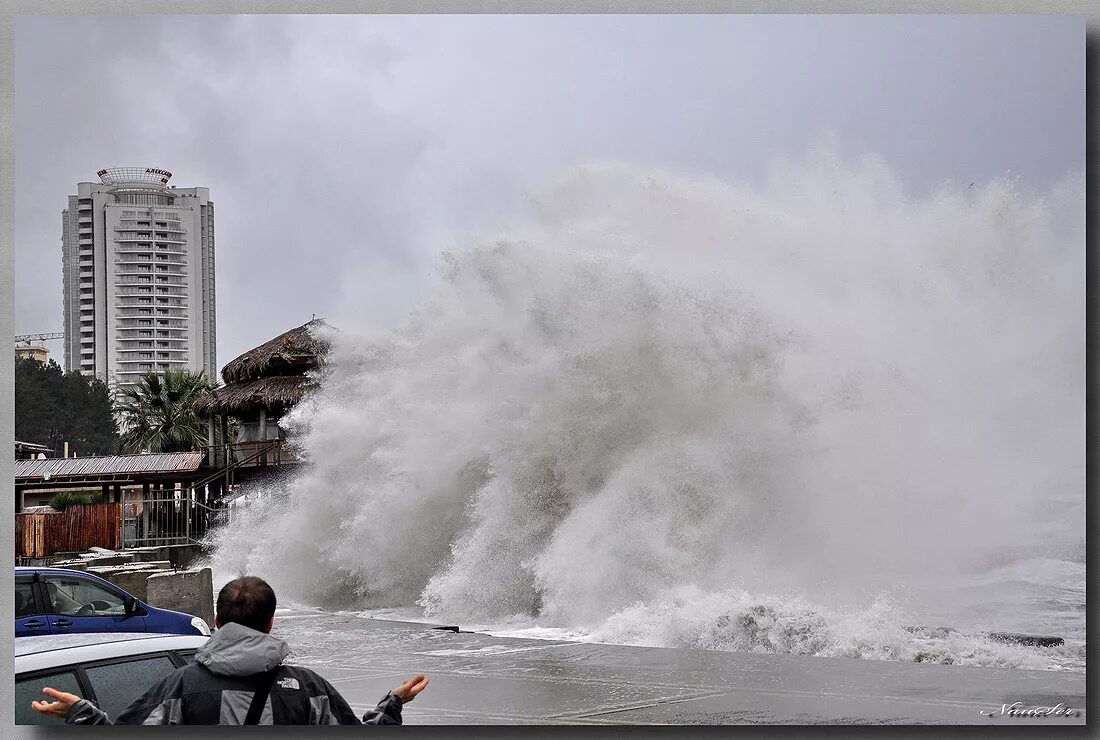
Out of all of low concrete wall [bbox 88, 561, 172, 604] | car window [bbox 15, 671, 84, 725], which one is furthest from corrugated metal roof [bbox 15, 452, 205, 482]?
car window [bbox 15, 671, 84, 725]

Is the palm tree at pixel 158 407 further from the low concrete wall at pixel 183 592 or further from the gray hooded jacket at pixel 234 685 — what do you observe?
the gray hooded jacket at pixel 234 685

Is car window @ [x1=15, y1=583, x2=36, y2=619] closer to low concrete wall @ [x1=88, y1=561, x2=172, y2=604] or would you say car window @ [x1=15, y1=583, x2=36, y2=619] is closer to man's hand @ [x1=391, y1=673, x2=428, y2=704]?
low concrete wall @ [x1=88, y1=561, x2=172, y2=604]

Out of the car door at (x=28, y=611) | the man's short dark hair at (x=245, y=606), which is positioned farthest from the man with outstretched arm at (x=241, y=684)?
the car door at (x=28, y=611)

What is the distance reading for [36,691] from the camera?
372 centimetres

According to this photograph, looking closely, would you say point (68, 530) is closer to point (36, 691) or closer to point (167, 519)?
point (167, 519)

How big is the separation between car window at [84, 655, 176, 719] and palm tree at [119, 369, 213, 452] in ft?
8.22

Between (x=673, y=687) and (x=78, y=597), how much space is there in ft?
8.21

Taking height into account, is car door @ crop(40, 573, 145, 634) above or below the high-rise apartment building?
below

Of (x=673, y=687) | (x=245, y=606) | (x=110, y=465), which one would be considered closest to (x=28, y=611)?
(x=110, y=465)

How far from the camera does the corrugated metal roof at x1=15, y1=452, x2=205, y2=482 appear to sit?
16.7 ft

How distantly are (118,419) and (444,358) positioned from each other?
2.09 metres

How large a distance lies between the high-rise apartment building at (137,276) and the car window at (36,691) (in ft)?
5.34
